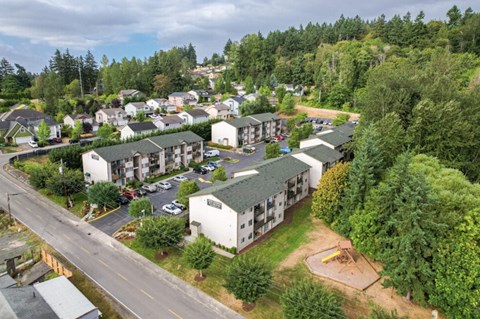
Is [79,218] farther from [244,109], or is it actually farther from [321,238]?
[244,109]

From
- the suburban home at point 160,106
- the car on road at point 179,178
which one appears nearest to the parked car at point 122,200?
the car on road at point 179,178

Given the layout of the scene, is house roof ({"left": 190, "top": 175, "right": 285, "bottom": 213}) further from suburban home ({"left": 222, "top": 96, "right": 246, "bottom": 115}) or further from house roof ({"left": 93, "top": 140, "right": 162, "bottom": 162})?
suburban home ({"left": 222, "top": 96, "right": 246, "bottom": 115})

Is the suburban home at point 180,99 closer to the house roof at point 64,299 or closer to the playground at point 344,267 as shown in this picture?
the playground at point 344,267

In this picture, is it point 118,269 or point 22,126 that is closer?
point 118,269

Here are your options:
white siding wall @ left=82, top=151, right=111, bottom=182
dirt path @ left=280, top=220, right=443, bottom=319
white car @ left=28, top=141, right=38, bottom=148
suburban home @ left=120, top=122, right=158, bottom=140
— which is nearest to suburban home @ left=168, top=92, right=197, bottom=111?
suburban home @ left=120, top=122, right=158, bottom=140

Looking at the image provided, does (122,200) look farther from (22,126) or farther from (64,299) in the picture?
(22,126)

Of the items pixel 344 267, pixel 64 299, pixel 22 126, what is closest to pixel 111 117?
pixel 22 126

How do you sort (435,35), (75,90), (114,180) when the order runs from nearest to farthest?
(114,180), (435,35), (75,90)

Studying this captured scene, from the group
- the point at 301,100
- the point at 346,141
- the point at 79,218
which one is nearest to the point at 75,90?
the point at 301,100
